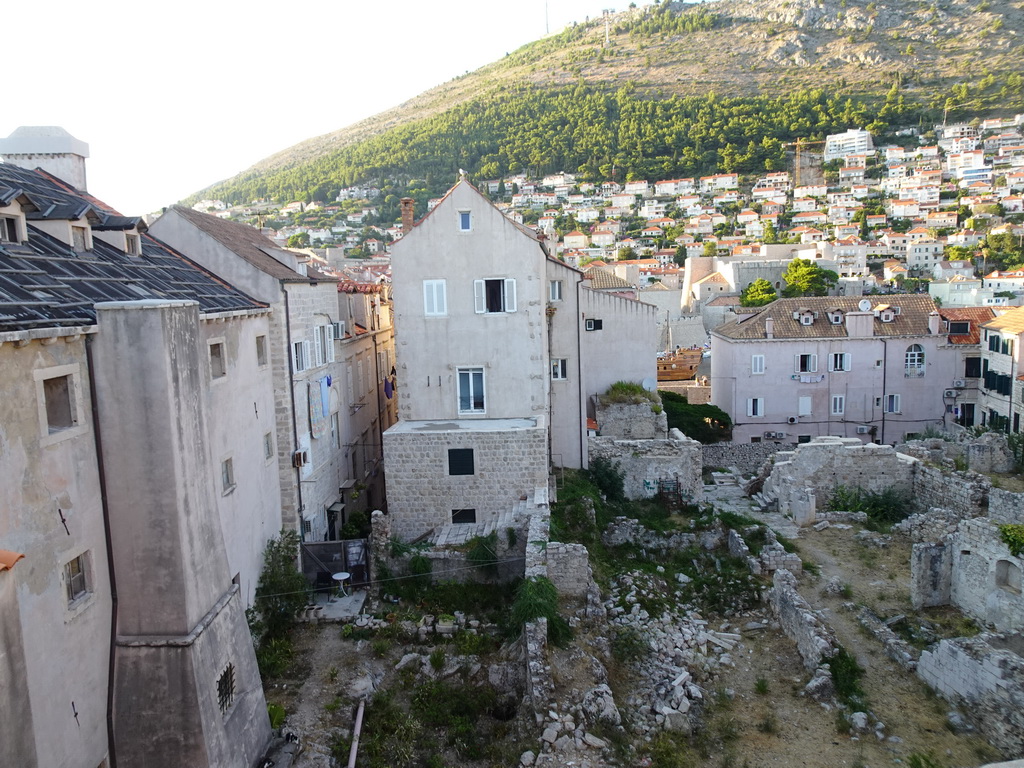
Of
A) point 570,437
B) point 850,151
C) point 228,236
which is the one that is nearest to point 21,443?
point 228,236

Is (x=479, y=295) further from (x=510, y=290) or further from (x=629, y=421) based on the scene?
(x=629, y=421)

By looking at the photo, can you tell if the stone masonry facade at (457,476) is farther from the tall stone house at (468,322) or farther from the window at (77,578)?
the window at (77,578)

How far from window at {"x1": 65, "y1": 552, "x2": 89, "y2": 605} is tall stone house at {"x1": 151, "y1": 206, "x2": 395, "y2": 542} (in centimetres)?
914

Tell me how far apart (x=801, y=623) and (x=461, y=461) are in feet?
35.3

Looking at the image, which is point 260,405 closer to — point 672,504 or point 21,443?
point 21,443

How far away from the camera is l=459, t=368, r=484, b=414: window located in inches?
994

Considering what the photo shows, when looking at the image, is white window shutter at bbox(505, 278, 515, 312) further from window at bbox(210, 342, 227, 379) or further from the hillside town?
window at bbox(210, 342, 227, 379)

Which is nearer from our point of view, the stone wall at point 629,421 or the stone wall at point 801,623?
the stone wall at point 801,623

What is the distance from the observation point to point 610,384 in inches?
1401

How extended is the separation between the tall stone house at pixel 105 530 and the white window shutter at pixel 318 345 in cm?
801

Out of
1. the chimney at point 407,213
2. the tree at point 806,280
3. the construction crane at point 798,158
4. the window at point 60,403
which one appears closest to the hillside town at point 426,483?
the window at point 60,403

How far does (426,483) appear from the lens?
894 inches

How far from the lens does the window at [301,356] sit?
21.2 m

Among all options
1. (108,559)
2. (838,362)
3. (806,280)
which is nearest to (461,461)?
(108,559)
